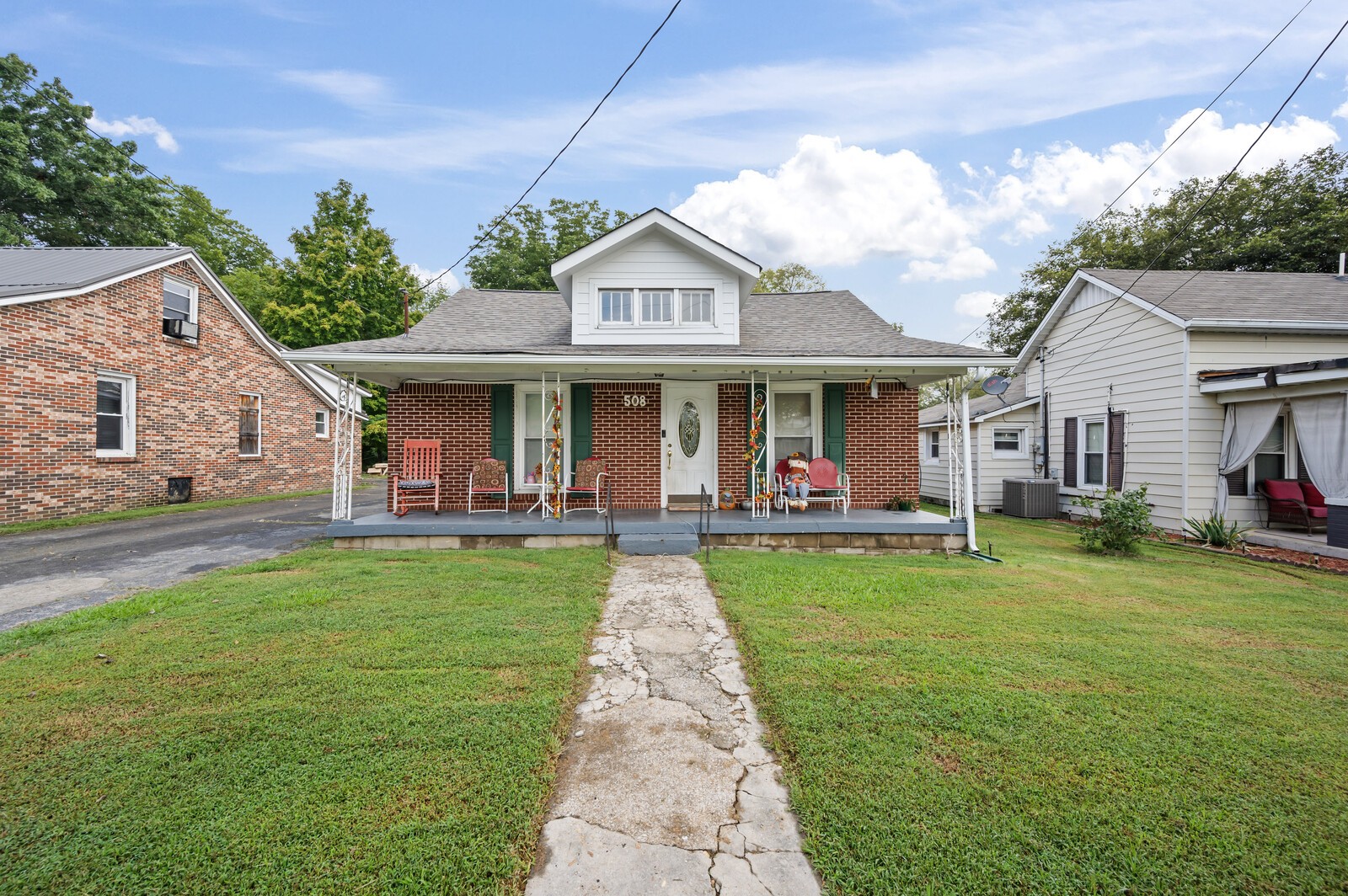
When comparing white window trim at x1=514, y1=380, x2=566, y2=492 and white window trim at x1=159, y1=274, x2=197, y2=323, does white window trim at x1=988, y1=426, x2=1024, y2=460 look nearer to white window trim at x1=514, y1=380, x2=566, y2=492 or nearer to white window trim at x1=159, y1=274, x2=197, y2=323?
white window trim at x1=514, y1=380, x2=566, y2=492

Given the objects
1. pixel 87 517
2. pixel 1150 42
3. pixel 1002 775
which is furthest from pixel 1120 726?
pixel 87 517

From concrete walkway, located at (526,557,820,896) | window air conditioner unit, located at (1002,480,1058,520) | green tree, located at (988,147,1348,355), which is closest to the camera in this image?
concrete walkway, located at (526,557,820,896)

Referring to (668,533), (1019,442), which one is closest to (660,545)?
(668,533)

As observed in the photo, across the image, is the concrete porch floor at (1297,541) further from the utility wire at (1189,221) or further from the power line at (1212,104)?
the power line at (1212,104)

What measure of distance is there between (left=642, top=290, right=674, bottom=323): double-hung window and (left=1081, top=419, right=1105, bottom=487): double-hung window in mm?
9825

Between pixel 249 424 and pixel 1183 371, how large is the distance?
21.7m

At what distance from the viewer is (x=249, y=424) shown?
15.3 meters

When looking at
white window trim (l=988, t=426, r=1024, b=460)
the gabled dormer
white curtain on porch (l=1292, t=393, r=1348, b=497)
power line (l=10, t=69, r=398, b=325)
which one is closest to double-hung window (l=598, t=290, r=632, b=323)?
the gabled dormer

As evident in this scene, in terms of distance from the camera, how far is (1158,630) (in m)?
4.46

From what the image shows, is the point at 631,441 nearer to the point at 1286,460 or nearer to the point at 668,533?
the point at 668,533

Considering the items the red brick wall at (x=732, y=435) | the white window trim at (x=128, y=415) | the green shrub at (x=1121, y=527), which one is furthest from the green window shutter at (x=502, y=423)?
the green shrub at (x=1121, y=527)

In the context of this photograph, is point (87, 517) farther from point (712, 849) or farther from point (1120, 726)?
point (1120, 726)

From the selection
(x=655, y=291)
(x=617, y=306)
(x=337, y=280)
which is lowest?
(x=617, y=306)

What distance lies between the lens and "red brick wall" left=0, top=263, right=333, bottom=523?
9.89 m
